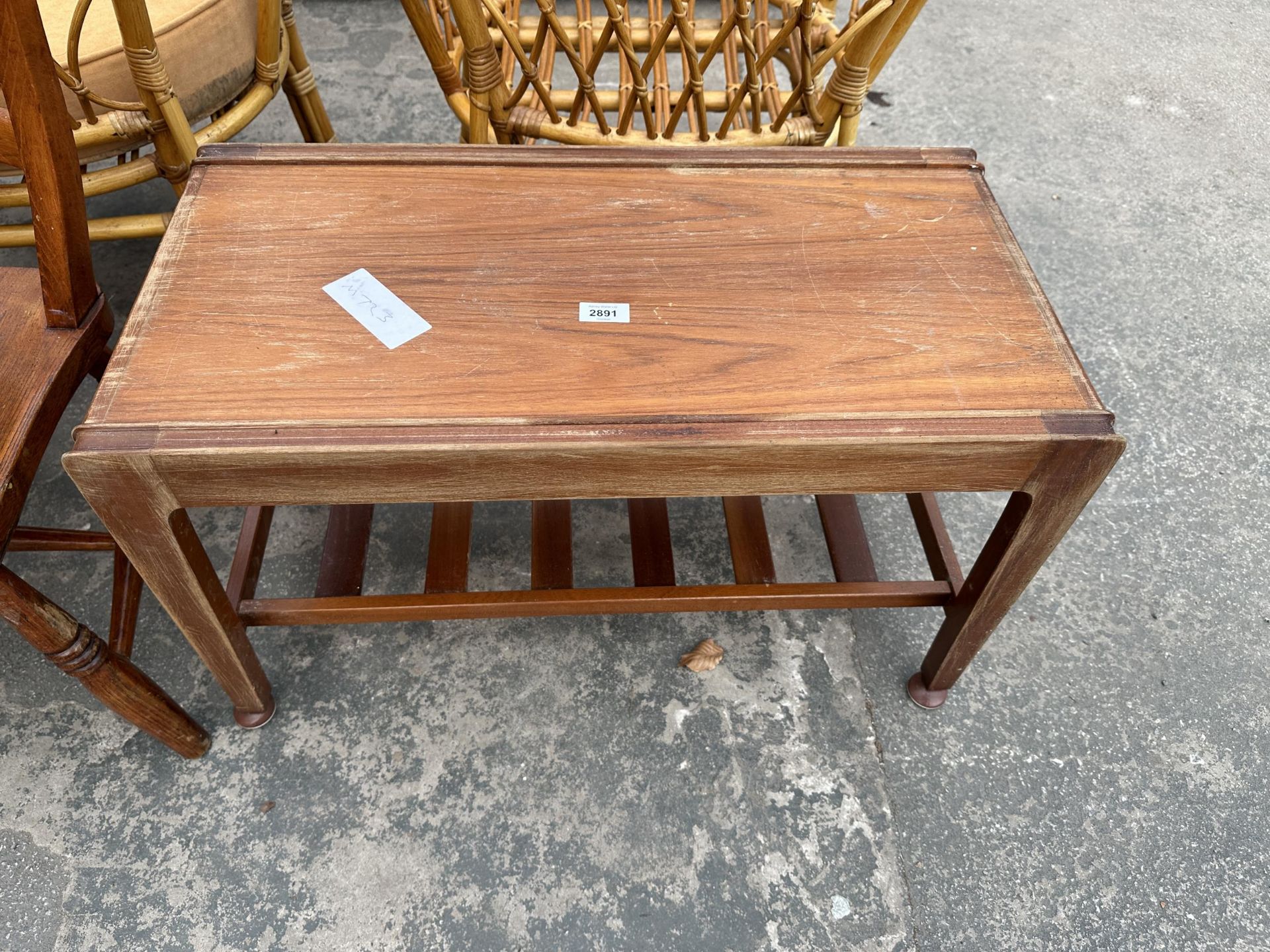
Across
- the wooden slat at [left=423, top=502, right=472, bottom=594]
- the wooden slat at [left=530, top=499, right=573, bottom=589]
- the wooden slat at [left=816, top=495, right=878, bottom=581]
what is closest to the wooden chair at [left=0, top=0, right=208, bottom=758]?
the wooden slat at [left=423, top=502, right=472, bottom=594]

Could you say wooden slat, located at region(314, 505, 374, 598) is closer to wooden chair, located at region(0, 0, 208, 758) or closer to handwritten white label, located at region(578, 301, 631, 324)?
wooden chair, located at region(0, 0, 208, 758)

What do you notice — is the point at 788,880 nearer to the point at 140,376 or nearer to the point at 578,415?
the point at 578,415

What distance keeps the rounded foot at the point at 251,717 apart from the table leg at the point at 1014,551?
44.6 inches

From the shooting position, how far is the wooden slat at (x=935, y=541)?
1.45m

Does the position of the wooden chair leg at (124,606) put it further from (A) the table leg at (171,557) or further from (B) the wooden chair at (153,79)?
(B) the wooden chair at (153,79)

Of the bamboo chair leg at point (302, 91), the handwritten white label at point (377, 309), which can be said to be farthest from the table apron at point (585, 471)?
the bamboo chair leg at point (302, 91)

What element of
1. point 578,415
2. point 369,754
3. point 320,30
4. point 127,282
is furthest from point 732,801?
point 320,30

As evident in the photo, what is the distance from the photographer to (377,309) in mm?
1124

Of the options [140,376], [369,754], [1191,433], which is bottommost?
[369,754]

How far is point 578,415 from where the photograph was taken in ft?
3.33

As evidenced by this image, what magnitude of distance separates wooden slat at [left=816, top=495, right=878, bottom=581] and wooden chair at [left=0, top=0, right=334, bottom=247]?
133cm

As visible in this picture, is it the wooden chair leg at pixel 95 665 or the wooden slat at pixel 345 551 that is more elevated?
the wooden chair leg at pixel 95 665

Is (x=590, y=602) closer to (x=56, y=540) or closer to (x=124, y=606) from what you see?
(x=124, y=606)

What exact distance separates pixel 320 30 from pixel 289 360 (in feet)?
8.51
